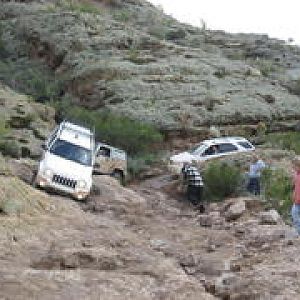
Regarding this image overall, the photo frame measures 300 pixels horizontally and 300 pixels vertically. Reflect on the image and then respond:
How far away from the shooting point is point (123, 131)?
99.9 feet

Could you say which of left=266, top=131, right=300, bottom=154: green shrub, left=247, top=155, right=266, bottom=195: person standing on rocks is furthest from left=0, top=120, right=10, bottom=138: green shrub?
left=266, top=131, right=300, bottom=154: green shrub

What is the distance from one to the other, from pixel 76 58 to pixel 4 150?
56.7 feet

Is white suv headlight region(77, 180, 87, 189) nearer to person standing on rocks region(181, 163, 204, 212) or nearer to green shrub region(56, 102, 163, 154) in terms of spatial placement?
person standing on rocks region(181, 163, 204, 212)

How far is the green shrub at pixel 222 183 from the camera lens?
21.8 metres

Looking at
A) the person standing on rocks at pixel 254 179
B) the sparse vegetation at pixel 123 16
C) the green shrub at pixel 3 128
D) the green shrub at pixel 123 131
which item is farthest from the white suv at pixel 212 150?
the sparse vegetation at pixel 123 16

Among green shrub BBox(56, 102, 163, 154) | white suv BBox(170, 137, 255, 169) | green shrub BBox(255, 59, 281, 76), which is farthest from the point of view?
green shrub BBox(255, 59, 281, 76)

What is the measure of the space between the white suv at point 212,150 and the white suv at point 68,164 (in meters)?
6.23

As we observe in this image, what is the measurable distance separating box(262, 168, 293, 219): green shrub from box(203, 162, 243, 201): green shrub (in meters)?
0.83

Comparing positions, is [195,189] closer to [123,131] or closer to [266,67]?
[123,131]

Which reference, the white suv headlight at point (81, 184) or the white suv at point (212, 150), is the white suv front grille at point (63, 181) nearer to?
the white suv headlight at point (81, 184)

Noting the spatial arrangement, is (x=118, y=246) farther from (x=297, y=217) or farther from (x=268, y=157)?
(x=268, y=157)

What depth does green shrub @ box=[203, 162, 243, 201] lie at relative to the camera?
21.8m

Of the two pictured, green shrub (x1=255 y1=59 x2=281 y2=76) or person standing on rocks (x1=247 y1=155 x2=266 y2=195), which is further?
green shrub (x1=255 y1=59 x2=281 y2=76)

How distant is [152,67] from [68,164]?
67.2 feet
